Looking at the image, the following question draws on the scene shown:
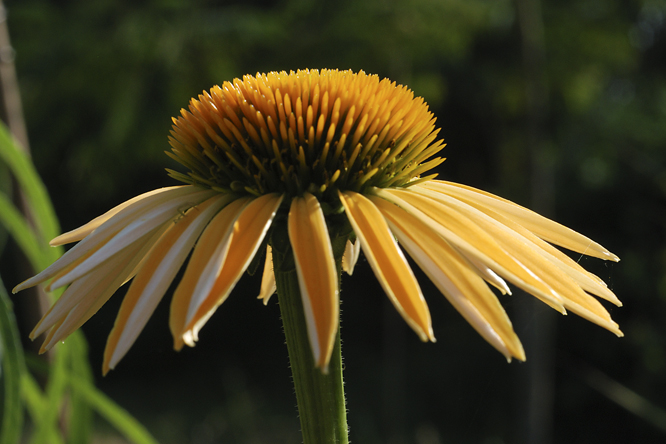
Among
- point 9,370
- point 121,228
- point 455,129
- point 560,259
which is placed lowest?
point 9,370

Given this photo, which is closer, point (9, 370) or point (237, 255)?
point (237, 255)

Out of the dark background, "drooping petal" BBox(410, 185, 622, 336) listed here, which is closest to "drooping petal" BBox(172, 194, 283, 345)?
"drooping petal" BBox(410, 185, 622, 336)

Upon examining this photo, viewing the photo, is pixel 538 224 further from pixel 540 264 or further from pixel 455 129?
pixel 455 129

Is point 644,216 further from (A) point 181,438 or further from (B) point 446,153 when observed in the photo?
(A) point 181,438

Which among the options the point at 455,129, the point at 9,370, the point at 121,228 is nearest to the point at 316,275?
the point at 121,228

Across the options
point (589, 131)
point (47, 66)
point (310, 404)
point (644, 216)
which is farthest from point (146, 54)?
point (644, 216)

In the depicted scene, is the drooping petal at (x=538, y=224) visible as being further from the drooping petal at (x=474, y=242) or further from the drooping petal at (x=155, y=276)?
the drooping petal at (x=155, y=276)
